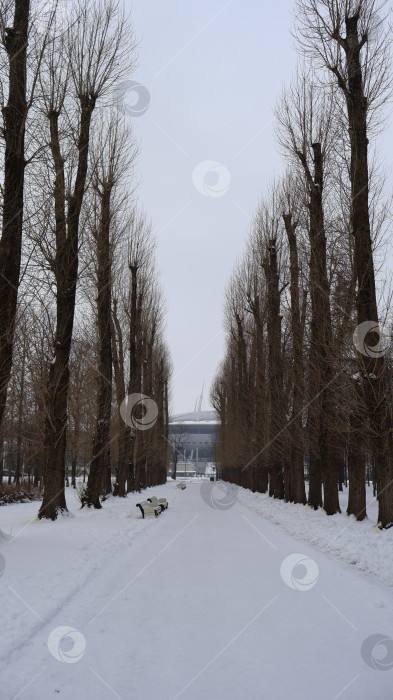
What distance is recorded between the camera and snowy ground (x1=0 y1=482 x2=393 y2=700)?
425cm

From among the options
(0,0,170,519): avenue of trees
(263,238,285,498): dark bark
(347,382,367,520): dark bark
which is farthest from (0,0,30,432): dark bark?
(263,238,285,498): dark bark

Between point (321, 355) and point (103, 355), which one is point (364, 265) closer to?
point (321, 355)

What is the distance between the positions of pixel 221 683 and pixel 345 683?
0.94 metres

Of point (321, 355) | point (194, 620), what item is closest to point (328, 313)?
point (321, 355)

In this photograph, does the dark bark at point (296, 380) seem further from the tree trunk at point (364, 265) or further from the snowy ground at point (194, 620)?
the snowy ground at point (194, 620)

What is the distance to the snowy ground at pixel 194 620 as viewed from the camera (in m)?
4.25

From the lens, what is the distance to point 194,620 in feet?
19.7

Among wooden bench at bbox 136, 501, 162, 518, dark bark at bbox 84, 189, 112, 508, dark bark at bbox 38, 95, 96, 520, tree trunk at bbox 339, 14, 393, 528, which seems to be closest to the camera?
tree trunk at bbox 339, 14, 393, 528

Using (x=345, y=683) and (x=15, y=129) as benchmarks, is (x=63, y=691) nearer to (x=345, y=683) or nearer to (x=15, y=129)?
(x=345, y=683)

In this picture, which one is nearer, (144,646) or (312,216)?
(144,646)

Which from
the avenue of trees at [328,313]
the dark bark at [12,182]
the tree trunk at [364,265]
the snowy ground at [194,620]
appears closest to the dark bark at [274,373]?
the avenue of trees at [328,313]

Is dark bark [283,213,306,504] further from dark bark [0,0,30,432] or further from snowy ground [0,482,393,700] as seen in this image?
dark bark [0,0,30,432]

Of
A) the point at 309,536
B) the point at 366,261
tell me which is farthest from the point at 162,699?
the point at 366,261

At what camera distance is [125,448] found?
30141mm
